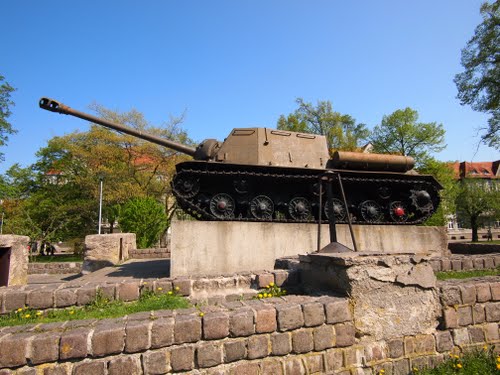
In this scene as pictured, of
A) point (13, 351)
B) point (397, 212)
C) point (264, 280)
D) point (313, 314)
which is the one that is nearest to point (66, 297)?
point (13, 351)

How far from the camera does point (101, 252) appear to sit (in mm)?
10070

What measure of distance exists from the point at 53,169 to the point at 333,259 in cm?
3177

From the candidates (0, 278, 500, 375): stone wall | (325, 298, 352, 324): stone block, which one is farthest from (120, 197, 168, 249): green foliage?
(325, 298, 352, 324): stone block

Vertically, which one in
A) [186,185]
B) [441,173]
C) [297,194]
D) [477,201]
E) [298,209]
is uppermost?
[441,173]

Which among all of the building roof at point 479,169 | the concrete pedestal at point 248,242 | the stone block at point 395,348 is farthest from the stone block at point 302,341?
the building roof at point 479,169

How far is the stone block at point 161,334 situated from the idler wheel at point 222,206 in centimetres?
541

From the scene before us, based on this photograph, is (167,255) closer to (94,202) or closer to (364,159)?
(364,159)

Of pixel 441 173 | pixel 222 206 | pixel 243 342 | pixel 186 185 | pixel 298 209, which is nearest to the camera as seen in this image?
pixel 243 342

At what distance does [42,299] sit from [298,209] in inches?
248

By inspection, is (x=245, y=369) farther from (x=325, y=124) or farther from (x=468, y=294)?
(x=325, y=124)

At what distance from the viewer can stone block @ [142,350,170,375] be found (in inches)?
102

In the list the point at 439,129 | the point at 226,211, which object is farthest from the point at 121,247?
the point at 439,129

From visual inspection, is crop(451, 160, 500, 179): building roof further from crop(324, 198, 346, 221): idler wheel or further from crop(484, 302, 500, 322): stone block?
crop(484, 302, 500, 322): stone block

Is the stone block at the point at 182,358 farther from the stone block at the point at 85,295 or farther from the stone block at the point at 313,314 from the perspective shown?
the stone block at the point at 85,295
